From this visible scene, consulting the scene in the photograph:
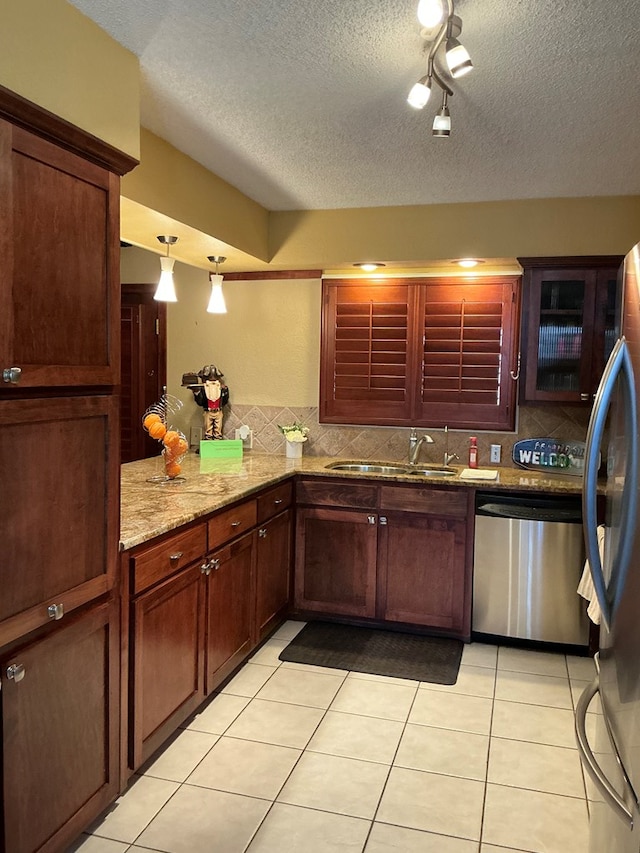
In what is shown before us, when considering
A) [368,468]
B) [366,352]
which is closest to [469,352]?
[366,352]

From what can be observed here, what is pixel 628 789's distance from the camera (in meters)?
1.21

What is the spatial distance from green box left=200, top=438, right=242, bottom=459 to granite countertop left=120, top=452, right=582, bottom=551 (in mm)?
68

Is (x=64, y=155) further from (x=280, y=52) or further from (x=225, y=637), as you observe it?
(x=225, y=637)

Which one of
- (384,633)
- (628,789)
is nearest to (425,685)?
(384,633)

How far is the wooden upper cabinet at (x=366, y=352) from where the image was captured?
4164 mm

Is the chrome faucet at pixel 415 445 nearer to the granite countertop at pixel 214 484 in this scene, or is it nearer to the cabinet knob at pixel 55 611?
Answer: the granite countertop at pixel 214 484

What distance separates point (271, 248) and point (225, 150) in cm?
117

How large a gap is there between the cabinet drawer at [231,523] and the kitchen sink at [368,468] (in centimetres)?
89

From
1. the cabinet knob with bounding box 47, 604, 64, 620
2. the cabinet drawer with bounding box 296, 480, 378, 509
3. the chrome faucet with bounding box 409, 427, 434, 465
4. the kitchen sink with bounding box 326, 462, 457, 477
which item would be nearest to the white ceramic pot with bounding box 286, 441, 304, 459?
the kitchen sink with bounding box 326, 462, 457, 477

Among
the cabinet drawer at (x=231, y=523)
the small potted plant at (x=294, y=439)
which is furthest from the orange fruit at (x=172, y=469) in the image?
the small potted plant at (x=294, y=439)

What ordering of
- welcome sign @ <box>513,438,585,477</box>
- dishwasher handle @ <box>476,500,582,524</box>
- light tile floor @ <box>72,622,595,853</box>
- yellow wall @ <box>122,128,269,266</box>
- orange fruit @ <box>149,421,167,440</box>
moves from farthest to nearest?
1. welcome sign @ <box>513,438,585,477</box>
2. dishwasher handle @ <box>476,500,582,524</box>
3. orange fruit @ <box>149,421,167,440</box>
4. yellow wall @ <box>122,128,269,266</box>
5. light tile floor @ <box>72,622,595,853</box>

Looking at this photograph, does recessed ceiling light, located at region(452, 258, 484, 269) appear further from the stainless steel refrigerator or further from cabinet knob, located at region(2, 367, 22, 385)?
cabinet knob, located at region(2, 367, 22, 385)

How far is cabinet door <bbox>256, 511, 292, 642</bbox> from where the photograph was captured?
3393 mm

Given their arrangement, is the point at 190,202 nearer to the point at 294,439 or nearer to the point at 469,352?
the point at 294,439
